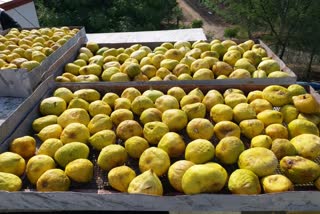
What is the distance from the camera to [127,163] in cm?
271

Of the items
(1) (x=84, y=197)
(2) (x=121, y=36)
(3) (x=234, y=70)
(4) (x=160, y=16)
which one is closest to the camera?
(1) (x=84, y=197)

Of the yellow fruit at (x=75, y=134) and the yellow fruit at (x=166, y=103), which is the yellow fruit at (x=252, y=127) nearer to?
the yellow fruit at (x=166, y=103)

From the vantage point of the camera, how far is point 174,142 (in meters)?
2.63

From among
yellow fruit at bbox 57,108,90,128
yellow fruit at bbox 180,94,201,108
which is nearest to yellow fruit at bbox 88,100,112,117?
yellow fruit at bbox 57,108,90,128

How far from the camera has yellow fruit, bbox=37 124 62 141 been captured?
2918 millimetres

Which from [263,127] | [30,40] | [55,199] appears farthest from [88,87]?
[30,40]

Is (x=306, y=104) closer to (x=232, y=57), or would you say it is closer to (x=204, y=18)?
(x=232, y=57)

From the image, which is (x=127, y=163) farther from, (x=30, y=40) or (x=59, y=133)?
(x=30, y=40)

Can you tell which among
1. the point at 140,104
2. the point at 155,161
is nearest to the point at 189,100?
the point at 140,104

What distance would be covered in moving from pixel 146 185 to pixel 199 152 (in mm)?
517

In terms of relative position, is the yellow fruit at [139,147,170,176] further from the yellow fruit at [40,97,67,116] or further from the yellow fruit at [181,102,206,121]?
the yellow fruit at [40,97,67,116]

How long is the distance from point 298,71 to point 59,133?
15258mm

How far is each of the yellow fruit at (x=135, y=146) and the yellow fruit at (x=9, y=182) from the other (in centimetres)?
85

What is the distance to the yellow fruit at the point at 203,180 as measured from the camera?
2206 millimetres
